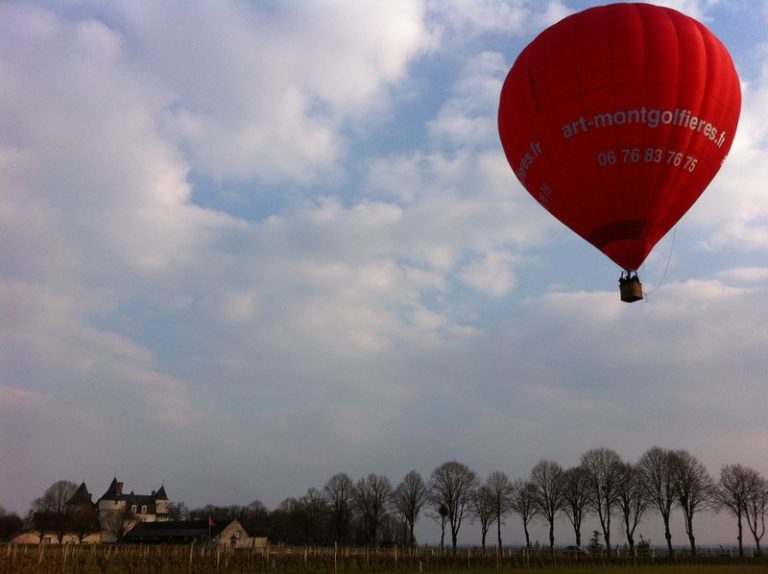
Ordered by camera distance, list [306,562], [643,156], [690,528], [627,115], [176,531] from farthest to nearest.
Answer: [176,531] → [690,528] → [306,562] → [643,156] → [627,115]

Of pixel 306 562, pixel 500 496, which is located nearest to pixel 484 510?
pixel 500 496

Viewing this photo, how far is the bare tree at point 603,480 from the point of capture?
242 ft

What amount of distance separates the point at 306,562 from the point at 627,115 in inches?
1353

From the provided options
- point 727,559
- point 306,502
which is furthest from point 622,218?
point 306,502

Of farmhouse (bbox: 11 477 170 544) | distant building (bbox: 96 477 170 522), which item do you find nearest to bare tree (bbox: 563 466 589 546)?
farmhouse (bbox: 11 477 170 544)

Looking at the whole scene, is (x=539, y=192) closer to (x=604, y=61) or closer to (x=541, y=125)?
(x=541, y=125)

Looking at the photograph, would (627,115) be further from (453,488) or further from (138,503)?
(138,503)

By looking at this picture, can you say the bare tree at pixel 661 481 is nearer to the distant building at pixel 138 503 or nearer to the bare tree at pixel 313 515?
the bare tree at pixel 313 515

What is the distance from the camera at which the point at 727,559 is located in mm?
64938

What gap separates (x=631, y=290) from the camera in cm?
2047

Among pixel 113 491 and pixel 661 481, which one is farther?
pixel 113 491

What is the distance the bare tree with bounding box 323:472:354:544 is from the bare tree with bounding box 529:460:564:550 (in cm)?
3080

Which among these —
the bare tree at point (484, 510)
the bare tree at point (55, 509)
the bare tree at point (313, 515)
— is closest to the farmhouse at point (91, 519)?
the bare tree at point (55, 509)

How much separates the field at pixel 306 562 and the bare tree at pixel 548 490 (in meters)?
15.5
